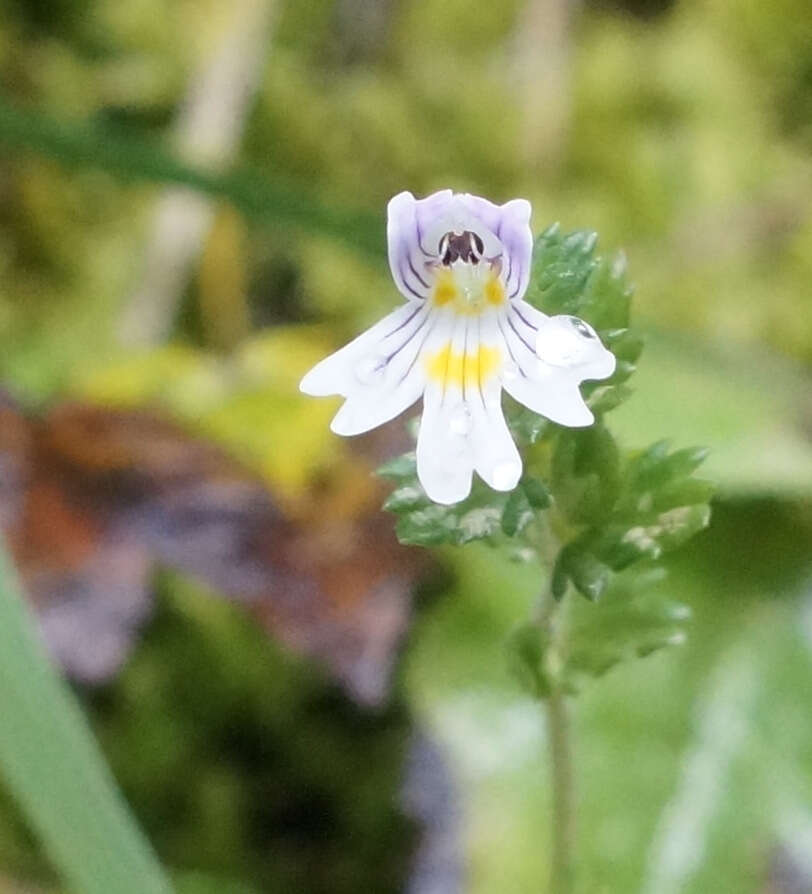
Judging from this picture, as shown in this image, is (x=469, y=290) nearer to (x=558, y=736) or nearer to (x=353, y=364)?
(x=353, y=364)

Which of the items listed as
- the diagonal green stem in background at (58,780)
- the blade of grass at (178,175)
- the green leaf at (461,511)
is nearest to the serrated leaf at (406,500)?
the green leaf at (461,511)

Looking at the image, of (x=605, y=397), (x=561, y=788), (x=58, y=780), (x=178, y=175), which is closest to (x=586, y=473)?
(x=605, y=397)

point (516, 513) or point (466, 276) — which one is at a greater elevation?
point (466, 276)

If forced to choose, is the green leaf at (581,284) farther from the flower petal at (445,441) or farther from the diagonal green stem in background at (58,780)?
the diagonal green stem in background at (58,780)

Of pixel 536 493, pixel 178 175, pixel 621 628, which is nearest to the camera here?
pixel 536 493

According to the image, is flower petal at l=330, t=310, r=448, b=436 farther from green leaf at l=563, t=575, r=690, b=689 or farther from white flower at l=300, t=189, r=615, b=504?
green leaf at l=563, t=575, r=690, b=689
